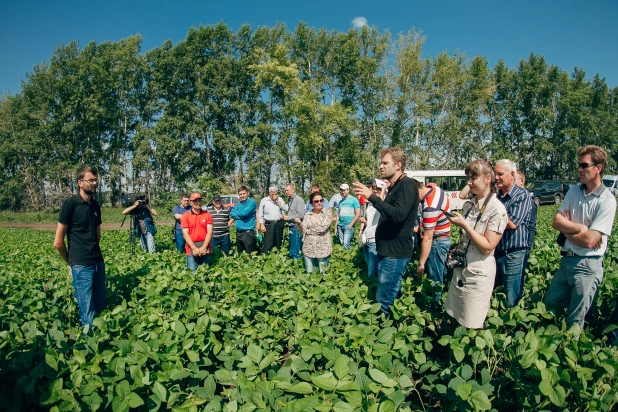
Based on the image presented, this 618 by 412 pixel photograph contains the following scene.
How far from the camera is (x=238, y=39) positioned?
116 ft

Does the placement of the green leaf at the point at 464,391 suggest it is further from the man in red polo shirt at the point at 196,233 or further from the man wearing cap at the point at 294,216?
the man wearing cap at the point at 294,216

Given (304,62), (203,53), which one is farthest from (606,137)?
(203,53)

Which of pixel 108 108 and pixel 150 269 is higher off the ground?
pixel 108 108

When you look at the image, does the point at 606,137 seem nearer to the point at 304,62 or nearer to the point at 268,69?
the point at 304,62

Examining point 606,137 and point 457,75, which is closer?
point 457,75

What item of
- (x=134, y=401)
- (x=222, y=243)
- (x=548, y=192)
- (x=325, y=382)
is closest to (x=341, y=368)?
(x=325, y=382)

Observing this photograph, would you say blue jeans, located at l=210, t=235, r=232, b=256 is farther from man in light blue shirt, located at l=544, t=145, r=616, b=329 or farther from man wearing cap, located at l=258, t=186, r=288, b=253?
man in light blue shirt, located at l=544, t=145, r=616, b=329

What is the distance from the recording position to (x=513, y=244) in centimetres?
333

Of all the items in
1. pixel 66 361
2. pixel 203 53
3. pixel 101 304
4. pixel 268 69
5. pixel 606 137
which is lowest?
pixel 101 304

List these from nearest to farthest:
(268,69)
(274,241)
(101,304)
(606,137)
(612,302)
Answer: (612,302), (101,304), (274,241), (268,69), (606,137)

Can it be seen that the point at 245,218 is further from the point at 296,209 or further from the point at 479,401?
the point at 479,401

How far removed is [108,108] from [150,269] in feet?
125

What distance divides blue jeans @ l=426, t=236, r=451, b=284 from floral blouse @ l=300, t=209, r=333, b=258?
155cm

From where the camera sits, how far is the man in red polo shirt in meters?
5.70
